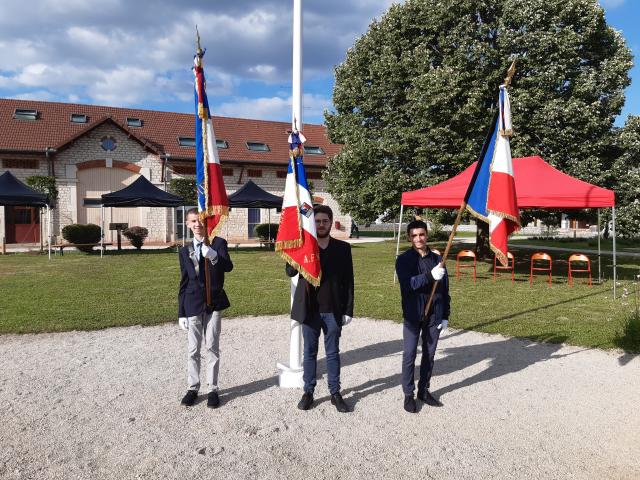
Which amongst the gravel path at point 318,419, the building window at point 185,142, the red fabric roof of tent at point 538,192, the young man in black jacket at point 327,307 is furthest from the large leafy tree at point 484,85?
the building window at point 185,142

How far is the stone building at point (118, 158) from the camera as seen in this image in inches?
944

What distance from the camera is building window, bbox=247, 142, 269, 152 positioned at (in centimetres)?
2933

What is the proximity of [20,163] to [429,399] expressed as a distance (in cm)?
2529

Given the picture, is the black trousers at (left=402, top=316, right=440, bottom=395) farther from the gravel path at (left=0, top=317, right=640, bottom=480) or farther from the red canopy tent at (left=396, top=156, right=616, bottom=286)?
the red canopy tent at (left=396, top=156, right=616, bottom=286)

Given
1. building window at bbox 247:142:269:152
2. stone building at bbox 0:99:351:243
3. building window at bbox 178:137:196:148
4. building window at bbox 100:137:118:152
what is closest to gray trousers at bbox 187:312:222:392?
stone building at bbox 0:99:351:243

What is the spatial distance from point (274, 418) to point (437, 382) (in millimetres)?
1913

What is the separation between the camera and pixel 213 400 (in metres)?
4.45

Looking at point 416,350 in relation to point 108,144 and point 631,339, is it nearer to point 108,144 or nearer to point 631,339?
point 631,339

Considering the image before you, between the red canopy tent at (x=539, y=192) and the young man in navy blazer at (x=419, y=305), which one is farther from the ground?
the red canopy tent at (x=539, y=192)

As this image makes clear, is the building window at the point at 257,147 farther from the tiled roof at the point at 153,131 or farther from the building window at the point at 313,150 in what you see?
the building window at the point at 313,150

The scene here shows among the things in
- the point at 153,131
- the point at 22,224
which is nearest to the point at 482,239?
the point at 153,131

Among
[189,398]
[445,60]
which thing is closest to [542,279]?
[445,60]

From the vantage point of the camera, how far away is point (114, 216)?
2570 cm

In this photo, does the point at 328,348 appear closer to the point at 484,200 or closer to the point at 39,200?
the point at 484,200
